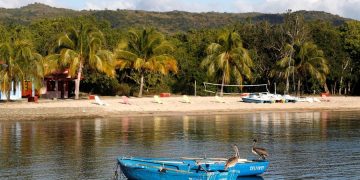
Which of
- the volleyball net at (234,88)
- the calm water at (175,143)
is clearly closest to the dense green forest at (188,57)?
the volleyball net at (234,88)

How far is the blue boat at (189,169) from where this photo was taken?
2256 cm

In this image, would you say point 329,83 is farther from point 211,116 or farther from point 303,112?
point 211,116

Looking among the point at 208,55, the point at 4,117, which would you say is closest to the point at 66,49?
the point at 4,117

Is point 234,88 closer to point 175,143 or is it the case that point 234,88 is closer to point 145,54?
point 145,54

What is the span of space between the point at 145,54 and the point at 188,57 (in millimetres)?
10262

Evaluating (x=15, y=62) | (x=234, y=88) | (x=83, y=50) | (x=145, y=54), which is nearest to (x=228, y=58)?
(x=234, y=88)

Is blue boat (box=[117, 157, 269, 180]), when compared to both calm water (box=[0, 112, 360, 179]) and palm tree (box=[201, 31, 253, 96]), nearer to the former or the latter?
calm water (box=[0, 112, 360, 179])

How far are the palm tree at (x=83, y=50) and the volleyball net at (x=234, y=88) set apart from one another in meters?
14.6

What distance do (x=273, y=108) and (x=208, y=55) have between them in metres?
11.6

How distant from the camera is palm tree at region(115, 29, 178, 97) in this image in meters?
68.4

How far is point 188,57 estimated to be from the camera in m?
78.6

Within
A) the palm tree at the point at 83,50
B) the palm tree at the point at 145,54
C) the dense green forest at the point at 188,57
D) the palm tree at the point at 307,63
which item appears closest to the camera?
the palm tree at the point at 83,50

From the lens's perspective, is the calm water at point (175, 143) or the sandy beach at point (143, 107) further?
the sandy beach at point (143, 107)

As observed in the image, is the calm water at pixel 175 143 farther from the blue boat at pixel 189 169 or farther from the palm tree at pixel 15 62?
the palm tree at pixel 15 62
